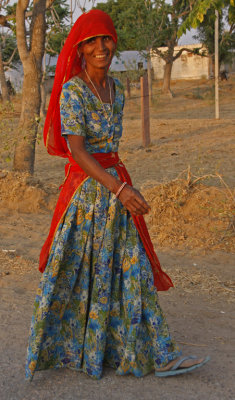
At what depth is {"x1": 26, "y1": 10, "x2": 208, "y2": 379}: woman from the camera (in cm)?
243

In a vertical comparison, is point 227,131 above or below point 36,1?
below

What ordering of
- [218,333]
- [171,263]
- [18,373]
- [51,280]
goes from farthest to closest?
[171,263]
[218,333]
[18,373]
[51,280]

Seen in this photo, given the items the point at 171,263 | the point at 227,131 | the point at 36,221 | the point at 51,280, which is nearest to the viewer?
the point at 51,280

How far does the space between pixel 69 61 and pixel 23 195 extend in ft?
12.5

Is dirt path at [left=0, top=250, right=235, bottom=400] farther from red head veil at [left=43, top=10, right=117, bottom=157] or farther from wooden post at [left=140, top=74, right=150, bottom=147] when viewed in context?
wooden post at [left=140, top=74, right=150, bottom=147]

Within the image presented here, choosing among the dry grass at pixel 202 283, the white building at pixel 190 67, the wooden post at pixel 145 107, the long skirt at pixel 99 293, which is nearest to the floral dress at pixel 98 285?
the long skirt at pixel 99 293

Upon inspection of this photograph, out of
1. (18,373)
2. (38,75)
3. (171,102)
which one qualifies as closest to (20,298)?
(18,373)

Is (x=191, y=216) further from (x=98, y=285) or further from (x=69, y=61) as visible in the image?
(x=69, y=61)

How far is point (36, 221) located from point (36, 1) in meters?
3.14

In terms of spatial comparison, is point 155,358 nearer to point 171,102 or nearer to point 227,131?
point 227,131

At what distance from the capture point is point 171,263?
15.0ft

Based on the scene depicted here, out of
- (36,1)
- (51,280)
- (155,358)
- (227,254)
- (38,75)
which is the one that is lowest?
(227,254)

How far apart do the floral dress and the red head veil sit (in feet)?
0.28

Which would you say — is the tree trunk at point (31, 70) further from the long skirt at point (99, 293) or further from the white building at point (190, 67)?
the white building at point (190, 67)
